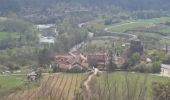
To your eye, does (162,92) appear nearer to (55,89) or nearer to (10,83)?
(55,89)

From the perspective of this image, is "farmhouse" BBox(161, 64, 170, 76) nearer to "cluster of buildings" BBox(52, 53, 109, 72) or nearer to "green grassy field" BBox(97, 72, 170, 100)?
"green grassy field" BBox(97, 72, 170, 100)

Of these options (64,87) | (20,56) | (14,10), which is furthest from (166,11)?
(64,87)

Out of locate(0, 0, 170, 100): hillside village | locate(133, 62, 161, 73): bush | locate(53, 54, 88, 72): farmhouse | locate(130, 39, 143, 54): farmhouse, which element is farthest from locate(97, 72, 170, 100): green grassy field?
locate(130, 39, 143, 54): farmhouse

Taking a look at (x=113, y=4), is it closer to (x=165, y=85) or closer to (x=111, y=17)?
(x=111, y=17)

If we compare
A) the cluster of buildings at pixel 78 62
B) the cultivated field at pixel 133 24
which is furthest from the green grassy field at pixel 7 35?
the cluster of buildings at pixel 78 62

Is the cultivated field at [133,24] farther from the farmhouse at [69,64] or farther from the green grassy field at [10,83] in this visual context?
the green grassy field at [10,83]

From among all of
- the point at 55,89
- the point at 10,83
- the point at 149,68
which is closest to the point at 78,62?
the point at 149,68
